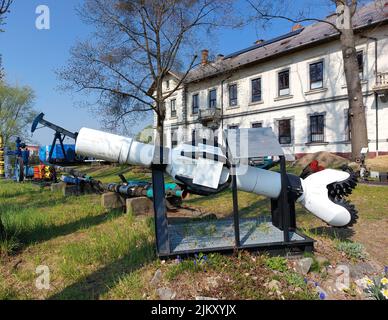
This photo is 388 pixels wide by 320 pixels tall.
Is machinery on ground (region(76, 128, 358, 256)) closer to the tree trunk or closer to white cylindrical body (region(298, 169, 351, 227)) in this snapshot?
white cylindrical body (region(298, 169, 351, 227))

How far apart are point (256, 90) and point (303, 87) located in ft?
13.3

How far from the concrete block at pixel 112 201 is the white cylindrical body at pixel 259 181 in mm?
3947

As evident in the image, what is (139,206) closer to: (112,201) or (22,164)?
(112,201)

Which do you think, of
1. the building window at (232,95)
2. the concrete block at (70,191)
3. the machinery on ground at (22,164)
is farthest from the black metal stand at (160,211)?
the building window at (232,95)

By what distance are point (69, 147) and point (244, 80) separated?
58.5 ft

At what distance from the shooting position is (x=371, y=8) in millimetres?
18422

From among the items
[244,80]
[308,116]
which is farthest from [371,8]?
[244,80]

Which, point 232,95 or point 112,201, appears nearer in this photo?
point 112,201

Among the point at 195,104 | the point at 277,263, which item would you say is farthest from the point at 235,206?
the point at 195,104

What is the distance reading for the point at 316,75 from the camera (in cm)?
1961

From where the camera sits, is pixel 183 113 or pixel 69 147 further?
pixel 183 113

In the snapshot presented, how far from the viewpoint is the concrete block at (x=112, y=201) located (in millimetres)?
6582
